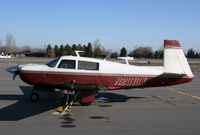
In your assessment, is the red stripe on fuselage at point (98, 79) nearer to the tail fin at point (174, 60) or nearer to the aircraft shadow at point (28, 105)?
the tail fin at point (174, 60)

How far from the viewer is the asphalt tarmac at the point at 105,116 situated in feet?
19.7

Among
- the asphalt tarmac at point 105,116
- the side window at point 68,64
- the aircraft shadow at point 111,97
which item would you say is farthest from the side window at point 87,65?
the aircraft shadow at point 111,97

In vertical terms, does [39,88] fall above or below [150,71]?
below

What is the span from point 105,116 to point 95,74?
199 centimetres

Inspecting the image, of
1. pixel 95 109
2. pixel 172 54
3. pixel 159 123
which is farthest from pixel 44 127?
pixel 172 54

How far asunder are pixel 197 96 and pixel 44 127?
8788mm

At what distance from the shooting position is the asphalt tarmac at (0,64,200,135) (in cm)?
600

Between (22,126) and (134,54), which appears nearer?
(22,126)

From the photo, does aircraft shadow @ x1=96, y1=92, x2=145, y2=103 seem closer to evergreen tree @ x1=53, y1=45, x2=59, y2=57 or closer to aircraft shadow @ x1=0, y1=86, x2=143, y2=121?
aircraft shadow @ x1=0, y1=86, x2=143, y2=121

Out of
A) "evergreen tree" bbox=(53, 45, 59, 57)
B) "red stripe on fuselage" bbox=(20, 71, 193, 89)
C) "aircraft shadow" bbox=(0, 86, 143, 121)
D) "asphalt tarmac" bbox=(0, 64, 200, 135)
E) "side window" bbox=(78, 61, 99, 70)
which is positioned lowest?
"asphalt tarmac" bbox=(0, 64, 200, 135)

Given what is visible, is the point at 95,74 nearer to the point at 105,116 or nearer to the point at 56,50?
the point at 105,116

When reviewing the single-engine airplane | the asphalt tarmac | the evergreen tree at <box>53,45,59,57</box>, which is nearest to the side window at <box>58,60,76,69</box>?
the single-engine airplane

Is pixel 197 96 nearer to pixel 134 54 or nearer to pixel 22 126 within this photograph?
pixel 22 126

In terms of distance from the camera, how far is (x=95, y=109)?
328 inches
